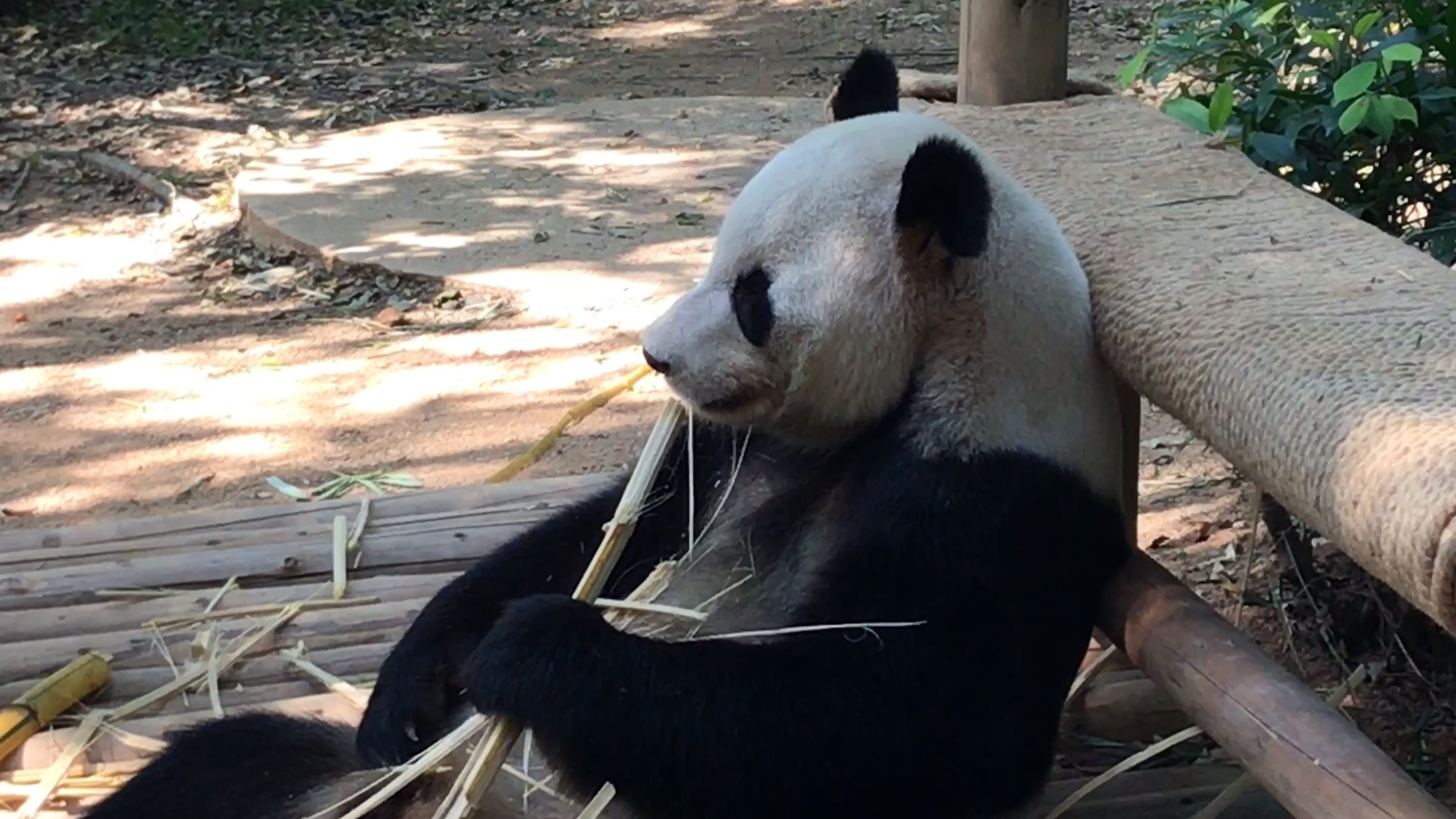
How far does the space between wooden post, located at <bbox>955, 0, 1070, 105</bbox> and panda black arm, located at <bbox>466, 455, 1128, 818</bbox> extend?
1360 mm

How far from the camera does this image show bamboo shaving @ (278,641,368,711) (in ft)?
9.75

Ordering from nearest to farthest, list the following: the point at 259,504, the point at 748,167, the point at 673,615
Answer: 1. the point at 673,615
2. the point at 259,504
3. the point at 748,167

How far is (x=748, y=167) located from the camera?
25.1 ft

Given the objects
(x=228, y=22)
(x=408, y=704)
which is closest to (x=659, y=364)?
(x=408, y=704)

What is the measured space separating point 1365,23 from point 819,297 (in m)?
1.28

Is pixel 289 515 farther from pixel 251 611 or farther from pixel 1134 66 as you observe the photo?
pixel 1134 66

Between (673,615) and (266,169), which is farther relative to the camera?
(266,169)

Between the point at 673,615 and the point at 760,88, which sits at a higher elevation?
the point at 673,615

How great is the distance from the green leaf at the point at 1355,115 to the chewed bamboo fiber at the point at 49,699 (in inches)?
98.8

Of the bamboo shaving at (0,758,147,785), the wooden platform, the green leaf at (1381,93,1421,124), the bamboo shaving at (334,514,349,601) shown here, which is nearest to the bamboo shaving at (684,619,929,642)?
the wooden platform

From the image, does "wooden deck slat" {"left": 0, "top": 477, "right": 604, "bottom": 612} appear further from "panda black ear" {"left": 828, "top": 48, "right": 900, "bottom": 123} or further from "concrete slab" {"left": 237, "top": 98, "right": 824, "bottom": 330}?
"concrete slab" {"left": 237, "top": 98, "right": 824, "bottom": 330}

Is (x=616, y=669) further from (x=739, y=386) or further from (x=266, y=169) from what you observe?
(x=266, y=169)

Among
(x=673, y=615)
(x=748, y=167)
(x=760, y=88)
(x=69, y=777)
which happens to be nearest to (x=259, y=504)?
(x=69, y=777)

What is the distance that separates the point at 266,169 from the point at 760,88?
3.41m
